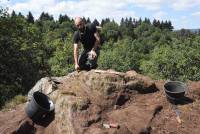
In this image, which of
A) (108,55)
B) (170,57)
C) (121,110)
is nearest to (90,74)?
(121,110)

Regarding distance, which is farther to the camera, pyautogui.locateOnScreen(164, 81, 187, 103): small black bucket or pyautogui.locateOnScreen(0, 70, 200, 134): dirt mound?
pyautogui.locateOnScreen(164, 81, 187, 103): small black bucket

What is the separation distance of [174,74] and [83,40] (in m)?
44.2

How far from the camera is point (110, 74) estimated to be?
12.0 m

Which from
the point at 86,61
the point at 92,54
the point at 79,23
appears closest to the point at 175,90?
the point at 92,54

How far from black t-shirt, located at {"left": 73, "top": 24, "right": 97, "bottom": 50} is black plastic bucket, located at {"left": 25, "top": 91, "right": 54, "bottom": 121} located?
2.00 metres

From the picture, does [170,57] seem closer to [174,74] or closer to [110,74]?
[174,74]

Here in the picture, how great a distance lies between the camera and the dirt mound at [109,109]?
10703mm

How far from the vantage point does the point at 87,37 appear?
12.8 meters

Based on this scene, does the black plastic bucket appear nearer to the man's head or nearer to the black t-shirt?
the black t-shirt

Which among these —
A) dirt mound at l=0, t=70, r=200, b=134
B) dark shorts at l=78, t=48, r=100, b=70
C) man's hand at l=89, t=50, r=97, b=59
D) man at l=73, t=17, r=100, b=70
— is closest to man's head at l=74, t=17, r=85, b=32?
man at l=73, t=17, r=100, b=70

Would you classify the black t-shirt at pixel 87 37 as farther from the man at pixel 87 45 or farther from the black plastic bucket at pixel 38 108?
the black plastic bucket at pixel 38 108

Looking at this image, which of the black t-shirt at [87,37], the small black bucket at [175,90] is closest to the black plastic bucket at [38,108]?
the black t-shirt at [87,37]

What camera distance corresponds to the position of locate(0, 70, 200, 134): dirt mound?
10703 mm

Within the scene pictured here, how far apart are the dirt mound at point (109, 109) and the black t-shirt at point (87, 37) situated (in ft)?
3.11
